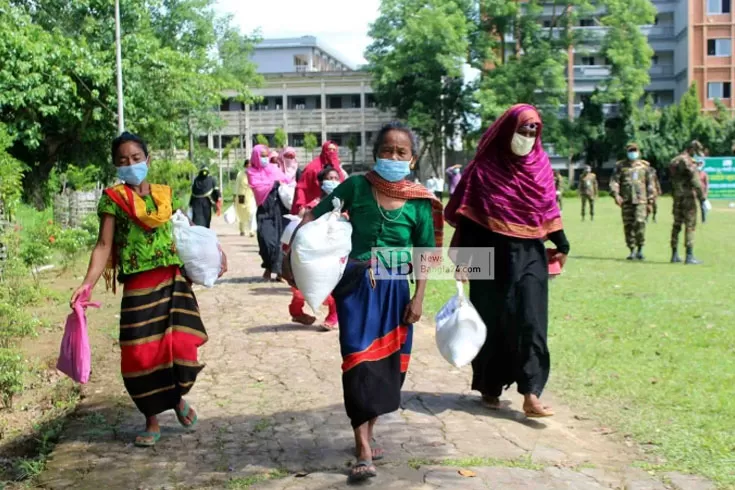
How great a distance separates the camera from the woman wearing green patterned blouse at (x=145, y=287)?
17.4 ft

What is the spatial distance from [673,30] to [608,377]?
63.1m

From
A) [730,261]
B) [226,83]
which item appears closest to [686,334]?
[730,261]

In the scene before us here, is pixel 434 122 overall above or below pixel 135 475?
above

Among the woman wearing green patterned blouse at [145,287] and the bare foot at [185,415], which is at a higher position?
the woman wearing green patterned blouse at [145,287]

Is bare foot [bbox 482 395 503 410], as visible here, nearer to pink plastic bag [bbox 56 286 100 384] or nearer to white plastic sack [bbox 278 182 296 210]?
pink plastic bag [bbox 56 286 100 384]

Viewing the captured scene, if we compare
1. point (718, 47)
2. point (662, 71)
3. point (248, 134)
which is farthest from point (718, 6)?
point (248, 134)

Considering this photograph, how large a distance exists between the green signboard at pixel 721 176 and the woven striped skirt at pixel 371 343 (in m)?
37.4

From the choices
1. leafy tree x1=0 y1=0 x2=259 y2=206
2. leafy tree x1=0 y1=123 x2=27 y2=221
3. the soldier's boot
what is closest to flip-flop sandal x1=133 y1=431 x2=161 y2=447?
leafy tree x1=0 y1=123 x2=27 y2=221

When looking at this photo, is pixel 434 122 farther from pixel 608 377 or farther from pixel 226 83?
pixel 608 377

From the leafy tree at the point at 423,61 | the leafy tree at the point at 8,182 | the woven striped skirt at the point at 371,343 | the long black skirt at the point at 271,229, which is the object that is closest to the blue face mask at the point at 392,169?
the woven striped skirt at the point at 371,343

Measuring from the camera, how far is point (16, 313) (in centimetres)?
695

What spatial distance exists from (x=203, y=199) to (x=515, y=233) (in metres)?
11.7

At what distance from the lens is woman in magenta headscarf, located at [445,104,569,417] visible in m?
5.62

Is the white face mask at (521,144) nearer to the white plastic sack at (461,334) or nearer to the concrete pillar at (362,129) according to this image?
the white plastic sack at (461,334)
